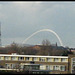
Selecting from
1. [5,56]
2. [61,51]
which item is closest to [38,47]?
[61,51]

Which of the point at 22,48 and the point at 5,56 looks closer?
the point at 5,56

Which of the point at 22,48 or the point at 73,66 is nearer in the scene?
the point at 73,66

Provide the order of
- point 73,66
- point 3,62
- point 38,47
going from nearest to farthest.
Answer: point 73,66
point 3,62
point 38,47

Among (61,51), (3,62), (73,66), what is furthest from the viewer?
(61,51)

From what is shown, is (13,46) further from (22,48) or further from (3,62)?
(3,62)

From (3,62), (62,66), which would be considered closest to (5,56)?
(3,62)

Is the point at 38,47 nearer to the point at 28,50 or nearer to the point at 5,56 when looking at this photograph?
the point at 28,50

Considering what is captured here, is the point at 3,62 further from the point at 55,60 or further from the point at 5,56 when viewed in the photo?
the point at 55,60

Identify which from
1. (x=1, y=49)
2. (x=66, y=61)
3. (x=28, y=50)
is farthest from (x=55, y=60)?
(x=1, y=49)
